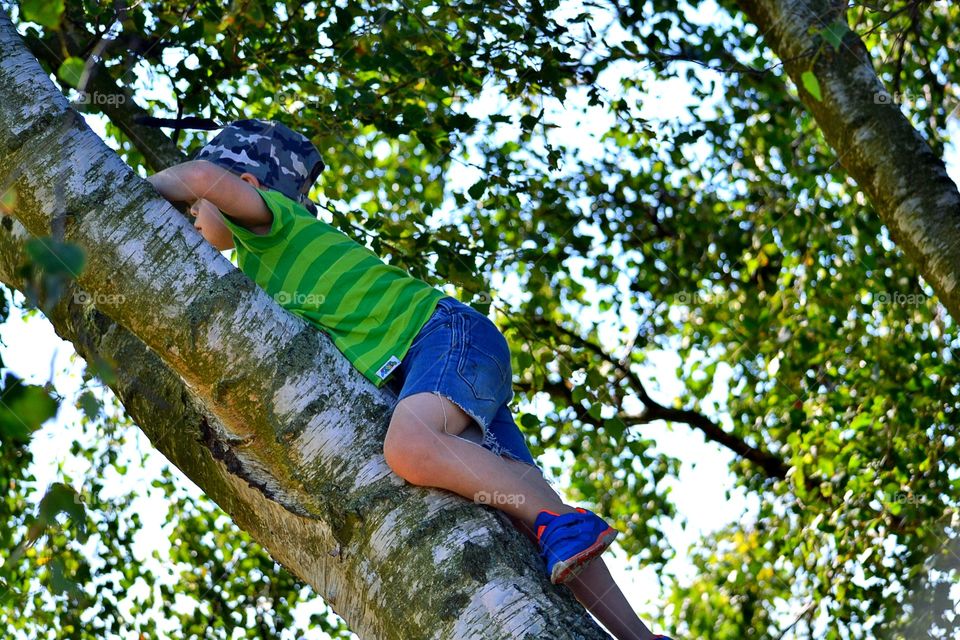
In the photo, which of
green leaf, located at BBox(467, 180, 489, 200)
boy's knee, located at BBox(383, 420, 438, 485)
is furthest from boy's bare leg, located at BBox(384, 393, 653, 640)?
green leaf, located at BBox(467, 180, 489, 200)

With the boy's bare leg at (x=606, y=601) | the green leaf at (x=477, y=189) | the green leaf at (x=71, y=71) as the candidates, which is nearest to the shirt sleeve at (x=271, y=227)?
the green leaf at (x=71, y=71)

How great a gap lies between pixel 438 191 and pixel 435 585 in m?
5.47

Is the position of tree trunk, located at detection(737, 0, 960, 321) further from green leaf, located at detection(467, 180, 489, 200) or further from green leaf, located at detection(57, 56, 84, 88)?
green leaf, located at detection(57, 56, 84, 88)

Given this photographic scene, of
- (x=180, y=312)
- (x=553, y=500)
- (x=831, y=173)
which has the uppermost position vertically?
(x=831, y=173)

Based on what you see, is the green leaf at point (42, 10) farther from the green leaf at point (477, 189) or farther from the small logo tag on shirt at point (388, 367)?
the green leaf at point (477, 189)

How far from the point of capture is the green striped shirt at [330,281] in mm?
2627

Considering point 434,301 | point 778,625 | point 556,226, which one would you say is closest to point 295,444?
point 434,301

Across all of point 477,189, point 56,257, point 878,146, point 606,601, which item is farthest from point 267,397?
point 878,146

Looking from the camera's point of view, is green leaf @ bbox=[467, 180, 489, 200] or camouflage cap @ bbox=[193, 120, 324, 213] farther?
green leaf @ bbox=[467, 180, 489, 200]

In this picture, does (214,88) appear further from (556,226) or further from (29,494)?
(29,494)

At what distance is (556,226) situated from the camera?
651cm

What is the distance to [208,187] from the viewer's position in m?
2.55

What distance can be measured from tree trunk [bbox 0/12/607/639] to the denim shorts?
120mm

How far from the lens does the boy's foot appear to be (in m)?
2.06
